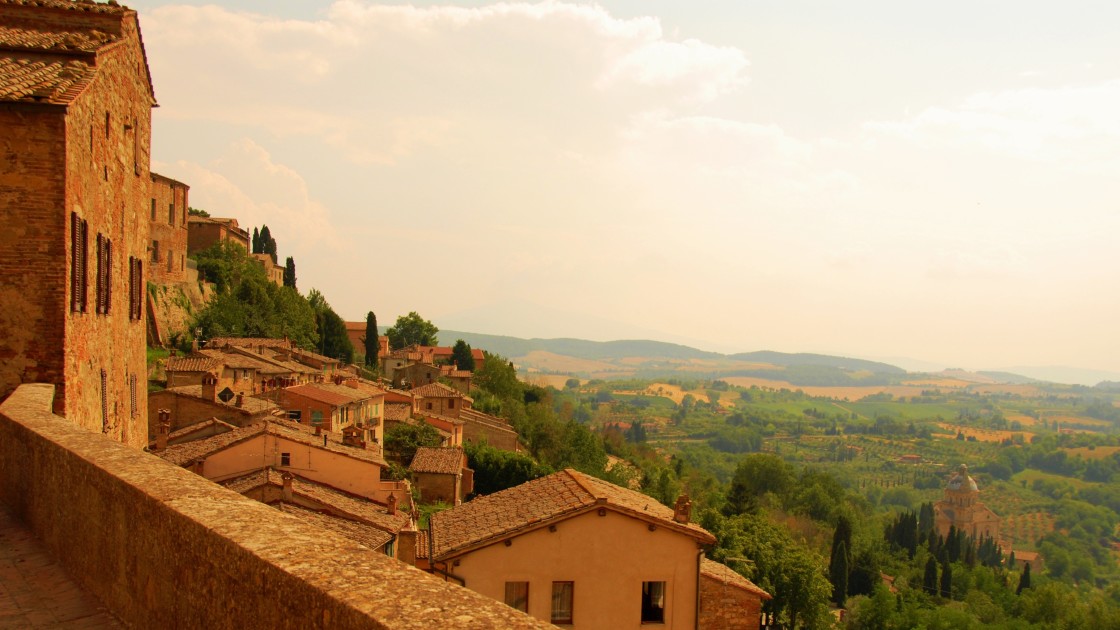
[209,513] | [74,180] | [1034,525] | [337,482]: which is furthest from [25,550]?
[1034,525]

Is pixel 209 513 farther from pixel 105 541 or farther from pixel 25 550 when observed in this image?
pixel 25 550

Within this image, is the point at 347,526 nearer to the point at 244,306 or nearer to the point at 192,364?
the point at 192,364

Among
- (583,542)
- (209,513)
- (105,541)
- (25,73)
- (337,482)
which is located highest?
(25,73)

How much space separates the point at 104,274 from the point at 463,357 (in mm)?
91082

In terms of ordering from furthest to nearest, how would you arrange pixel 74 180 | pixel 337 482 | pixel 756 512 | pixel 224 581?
pixel 756 512 → pixel 337 482 → pixel 74 180 → pixel 224 581

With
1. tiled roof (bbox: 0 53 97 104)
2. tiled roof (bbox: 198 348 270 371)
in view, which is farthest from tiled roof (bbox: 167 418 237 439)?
tiled roof (bbox: 0 53 97 104)

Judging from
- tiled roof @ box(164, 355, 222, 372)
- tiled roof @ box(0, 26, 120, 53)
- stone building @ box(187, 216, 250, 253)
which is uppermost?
stone building @ box(187, 216, 250, 253)

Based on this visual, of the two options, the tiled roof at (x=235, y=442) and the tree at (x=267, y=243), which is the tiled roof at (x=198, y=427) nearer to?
the tiled roof at (x=235, y=442)

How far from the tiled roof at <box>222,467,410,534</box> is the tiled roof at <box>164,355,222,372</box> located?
51.7ft

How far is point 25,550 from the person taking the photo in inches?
285

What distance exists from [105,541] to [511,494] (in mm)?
13157

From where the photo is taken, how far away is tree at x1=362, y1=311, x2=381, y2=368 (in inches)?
3659

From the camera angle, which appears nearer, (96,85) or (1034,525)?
(96,85)

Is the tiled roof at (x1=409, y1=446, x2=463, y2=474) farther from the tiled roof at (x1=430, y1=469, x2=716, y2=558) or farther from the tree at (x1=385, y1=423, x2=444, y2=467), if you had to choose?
the tiled roof at (x1=430, y1=469, x2=716, y2=558)
